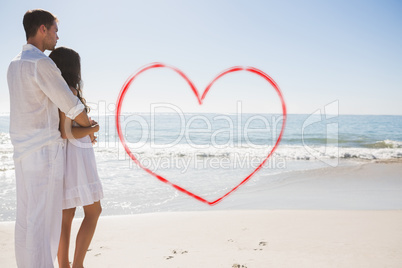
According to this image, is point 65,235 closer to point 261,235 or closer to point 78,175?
point 78,175

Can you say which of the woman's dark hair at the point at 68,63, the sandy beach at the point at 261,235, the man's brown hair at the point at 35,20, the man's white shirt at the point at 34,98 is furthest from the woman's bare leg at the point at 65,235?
the man's brown hair at the point at 35,20

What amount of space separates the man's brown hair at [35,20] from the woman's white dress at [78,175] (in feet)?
2.60

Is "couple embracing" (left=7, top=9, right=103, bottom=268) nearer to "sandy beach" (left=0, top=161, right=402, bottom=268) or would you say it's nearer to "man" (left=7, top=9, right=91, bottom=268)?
"man" (left=7, top=9, right=91, bottom=268)

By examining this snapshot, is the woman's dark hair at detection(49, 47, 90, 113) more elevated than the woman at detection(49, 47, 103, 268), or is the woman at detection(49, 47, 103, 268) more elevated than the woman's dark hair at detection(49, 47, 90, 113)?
the woman's dark hair at detection(49, 47, 90, 113)

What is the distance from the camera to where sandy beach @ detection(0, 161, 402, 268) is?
3.40 m

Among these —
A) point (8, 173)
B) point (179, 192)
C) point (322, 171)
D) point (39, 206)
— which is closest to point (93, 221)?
point (39, 206)

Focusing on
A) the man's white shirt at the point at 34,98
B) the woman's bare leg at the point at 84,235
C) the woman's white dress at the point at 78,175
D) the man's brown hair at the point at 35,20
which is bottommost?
the woman's bare leg at the point at 84,235

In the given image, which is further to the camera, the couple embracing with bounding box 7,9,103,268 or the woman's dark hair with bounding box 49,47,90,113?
the woman's dark hair with bounding box 49,47,90,113

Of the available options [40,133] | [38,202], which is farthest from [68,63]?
[38,202]

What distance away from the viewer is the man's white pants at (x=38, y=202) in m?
2.09

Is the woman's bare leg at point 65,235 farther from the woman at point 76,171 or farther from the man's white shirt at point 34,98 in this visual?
the man's white shirt at point 34,98

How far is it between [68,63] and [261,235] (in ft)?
10.2

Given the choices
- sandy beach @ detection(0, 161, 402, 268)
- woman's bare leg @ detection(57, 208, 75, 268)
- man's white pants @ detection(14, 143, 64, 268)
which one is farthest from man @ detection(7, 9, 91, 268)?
sandy beach @ detection(0, 161, 402, 268)

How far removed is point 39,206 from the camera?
2.12 meters
